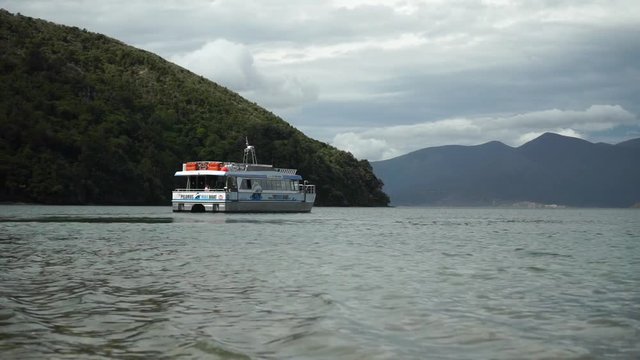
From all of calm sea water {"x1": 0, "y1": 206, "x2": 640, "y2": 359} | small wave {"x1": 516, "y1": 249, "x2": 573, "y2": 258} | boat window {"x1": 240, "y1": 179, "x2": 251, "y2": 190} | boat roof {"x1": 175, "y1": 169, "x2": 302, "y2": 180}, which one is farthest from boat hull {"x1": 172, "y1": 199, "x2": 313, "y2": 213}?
small wave {"x1": 516, "y1": 249, "x2": 573, "y2": 258}

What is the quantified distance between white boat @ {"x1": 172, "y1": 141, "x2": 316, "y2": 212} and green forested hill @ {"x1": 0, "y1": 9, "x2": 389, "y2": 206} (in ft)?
115

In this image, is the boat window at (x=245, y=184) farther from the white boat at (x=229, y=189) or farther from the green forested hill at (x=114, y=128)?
the green forested hill at (x=114, y=128)

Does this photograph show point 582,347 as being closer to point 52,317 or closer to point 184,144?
point 52,317

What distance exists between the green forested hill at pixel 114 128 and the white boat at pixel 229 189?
35.1 metres

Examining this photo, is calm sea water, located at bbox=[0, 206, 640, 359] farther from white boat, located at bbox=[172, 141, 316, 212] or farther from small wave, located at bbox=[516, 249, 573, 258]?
white boat, located at bbox=[172, 141, 316, 212]

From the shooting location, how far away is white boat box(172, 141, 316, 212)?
84000 millimetres

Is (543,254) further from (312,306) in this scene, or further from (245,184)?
(245,184)

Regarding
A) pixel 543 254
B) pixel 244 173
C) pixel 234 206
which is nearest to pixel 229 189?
pixel 234 206

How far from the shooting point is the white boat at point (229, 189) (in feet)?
276

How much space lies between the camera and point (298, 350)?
1052cm

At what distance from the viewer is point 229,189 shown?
3332 inches

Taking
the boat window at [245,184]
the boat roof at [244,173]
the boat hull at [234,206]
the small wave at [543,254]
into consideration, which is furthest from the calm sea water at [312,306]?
the boat window at [245,184]

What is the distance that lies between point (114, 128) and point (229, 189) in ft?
193

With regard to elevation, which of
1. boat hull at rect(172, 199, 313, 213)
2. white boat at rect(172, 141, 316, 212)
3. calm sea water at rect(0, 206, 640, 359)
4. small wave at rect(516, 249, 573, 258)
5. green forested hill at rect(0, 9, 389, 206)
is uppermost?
green forested hill at rect(0, 9, 389, 206)
